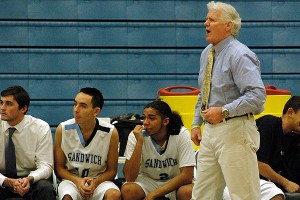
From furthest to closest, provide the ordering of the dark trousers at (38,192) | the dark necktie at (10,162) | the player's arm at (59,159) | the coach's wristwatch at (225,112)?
the player's arm at (59,159)
the dark necktie at (10,162)
the dark trousers at (38,192)
the coach's wristwatch at (225,112)

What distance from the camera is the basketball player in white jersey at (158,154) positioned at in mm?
4910

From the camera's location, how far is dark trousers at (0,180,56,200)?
182 inches

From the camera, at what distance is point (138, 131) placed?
4.93m

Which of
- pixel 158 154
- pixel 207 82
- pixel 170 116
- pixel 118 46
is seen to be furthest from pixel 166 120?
pixel 118 46

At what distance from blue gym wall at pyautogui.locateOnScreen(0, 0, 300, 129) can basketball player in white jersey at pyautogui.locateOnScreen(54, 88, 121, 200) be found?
1.81 metres

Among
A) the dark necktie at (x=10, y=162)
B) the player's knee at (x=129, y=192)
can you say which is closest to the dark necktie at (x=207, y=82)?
the player's knee at (x=129, y=192)

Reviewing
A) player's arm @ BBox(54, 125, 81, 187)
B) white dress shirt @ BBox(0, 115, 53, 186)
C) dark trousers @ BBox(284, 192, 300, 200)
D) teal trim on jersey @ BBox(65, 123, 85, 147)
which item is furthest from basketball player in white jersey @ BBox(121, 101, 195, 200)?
dark trousers @ BBox(284, 192, 300, 200)

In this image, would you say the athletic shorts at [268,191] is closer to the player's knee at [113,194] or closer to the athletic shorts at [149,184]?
the athletic shorts at [149,184]

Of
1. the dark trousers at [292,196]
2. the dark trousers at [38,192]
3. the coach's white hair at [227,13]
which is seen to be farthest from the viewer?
the dark trousers at [292,196]

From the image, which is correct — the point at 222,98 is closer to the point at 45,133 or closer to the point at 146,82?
the point at 45,133

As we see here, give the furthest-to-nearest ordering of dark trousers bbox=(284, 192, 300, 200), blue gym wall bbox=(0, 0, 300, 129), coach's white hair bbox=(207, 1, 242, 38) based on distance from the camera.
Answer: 1. blue gym wall bbox=(0, 0, 300, 129)
2. dark trousers bbox=(284, 192, 300, 200)
3. coach's white hair bbox=(207, 1, 242, 38)

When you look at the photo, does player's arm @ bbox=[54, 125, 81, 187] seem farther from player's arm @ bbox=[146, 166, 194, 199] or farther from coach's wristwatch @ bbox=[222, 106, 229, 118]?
coach's wristwatch @ bbox=[222, 106, 229, 118]

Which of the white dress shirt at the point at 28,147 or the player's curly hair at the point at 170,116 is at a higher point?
the player's curly hair at the point at 170,116

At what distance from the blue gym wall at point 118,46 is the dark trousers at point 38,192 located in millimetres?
2111
